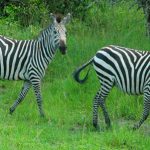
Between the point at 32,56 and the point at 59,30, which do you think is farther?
the point at 32,56

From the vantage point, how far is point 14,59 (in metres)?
8.95

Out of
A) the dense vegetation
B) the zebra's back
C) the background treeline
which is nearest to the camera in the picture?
the dense vegetation

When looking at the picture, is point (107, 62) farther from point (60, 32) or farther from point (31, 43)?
point (31, 43)

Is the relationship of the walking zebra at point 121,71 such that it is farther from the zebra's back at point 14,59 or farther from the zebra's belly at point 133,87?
the zebra's back at point 14,59

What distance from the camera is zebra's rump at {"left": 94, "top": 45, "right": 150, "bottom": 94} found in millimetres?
8078

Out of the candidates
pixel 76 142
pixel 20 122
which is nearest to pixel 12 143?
pixel 76 142

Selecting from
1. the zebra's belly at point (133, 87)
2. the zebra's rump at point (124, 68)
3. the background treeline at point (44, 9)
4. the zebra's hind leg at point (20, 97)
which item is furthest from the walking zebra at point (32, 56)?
the background treeline at point (44, 9)

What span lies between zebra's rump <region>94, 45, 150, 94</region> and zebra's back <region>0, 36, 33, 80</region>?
1419 mm

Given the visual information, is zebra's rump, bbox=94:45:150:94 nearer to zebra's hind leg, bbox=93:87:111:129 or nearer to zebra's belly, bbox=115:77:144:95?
zebra's belly, bbox=115:77:144:95

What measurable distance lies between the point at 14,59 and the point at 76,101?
1.43 metres

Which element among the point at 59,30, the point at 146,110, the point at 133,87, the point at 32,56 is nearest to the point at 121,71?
the point at 133,87

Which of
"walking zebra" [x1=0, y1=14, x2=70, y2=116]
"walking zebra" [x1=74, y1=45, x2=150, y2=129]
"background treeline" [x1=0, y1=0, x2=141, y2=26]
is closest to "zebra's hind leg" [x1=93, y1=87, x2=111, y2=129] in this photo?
"walking zebra" [x1=74, y1=45, x2=150, y2=129]

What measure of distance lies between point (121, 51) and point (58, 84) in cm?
216

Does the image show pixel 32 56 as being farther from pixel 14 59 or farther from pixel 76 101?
pixel 76 101
